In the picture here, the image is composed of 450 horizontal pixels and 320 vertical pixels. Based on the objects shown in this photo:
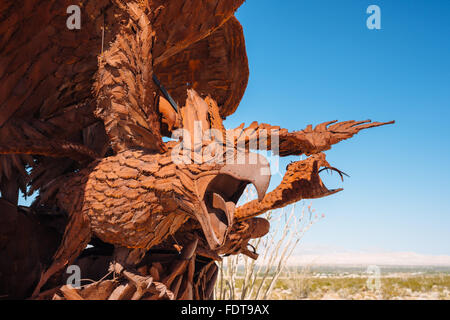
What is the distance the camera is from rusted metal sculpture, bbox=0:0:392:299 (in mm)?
1239

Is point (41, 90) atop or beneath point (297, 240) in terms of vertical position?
atop

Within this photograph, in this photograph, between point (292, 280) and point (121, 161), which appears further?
point (292, 280)

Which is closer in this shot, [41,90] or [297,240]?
[41,90]

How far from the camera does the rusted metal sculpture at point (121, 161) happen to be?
1.24 m

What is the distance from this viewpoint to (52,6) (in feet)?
4.64

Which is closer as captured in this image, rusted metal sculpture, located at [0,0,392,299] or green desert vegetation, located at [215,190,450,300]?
rusted metal sculpture, located at [0,0,392,299]

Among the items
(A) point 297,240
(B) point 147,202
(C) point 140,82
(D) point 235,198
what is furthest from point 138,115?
(A) point 297,240

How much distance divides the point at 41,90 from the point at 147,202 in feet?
2.57

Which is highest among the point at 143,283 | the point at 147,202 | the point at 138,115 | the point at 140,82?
the point at 140,82

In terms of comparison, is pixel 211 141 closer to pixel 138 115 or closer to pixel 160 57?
pixel 138 115

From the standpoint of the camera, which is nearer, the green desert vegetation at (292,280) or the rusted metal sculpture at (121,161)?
the rusted metal sculpture at (121,161)

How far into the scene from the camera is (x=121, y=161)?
4.44ft

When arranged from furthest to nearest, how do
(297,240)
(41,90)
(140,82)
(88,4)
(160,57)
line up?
(297,240), (160,57), (41,90), (88,4), (140,82)

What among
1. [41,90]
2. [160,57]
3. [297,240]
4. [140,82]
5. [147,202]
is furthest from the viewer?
[297,240]
